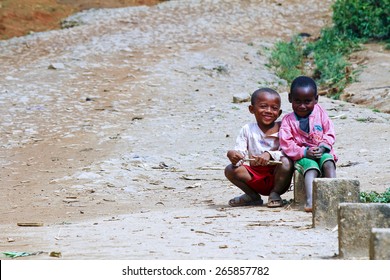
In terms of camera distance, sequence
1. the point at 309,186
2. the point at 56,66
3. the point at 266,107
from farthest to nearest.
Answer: the point at 56,66, the point at 266,107, the point at 309,186

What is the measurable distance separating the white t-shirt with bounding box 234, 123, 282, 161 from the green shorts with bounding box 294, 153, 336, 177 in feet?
0.96

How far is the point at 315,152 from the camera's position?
6125 millimetres

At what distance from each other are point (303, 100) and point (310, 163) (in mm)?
484

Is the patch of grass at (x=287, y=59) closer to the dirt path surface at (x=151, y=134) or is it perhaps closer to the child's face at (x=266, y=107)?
the dirt path surface at (x=151, y=134)

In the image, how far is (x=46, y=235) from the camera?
5.61 meters

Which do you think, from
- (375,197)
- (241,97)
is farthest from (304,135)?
(241,97)

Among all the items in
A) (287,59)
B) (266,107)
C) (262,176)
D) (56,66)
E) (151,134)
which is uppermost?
(266,107)

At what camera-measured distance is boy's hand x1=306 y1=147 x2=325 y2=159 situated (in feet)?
20.1

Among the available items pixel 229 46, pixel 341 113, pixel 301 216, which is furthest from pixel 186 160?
A: pixel 229 46

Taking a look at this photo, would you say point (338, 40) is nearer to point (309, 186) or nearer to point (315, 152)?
point (315, 152)

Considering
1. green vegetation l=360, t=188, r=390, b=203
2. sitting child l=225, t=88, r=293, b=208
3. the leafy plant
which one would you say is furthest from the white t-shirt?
the leafy plant

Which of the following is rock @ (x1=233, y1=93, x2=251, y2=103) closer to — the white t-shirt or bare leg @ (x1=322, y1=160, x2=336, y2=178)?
the white t-shirt
